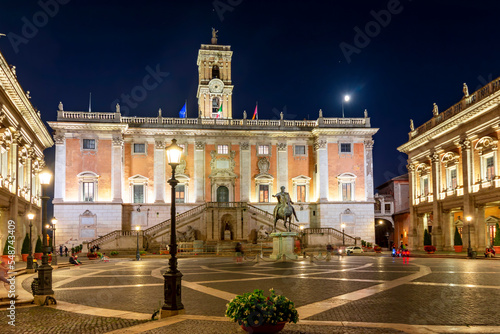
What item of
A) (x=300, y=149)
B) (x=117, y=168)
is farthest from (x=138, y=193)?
(x=300, y=149)

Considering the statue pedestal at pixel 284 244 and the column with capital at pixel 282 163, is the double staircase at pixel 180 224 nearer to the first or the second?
the column with capital at pixel 282 163

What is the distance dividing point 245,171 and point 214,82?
1485 centimetres

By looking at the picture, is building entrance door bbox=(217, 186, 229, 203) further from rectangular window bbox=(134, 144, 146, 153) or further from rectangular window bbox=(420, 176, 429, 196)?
rectangular window bbox=(420, 176, 429, 196)

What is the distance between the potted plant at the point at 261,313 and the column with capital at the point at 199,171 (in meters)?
47.5

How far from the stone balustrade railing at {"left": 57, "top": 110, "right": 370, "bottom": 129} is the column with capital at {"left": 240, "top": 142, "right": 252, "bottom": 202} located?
2.92m

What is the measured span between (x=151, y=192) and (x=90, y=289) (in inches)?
1510

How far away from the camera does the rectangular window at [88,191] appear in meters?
53.4

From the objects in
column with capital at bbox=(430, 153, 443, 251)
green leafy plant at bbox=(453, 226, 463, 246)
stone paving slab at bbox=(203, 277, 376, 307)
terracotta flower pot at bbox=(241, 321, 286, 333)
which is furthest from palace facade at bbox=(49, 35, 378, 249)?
terracotta flower pot at bbox=(241, 321, 286, 333)

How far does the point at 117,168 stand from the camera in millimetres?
53750

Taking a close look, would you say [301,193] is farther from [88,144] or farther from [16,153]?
[16,153]

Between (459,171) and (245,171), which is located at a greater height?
(245,171)

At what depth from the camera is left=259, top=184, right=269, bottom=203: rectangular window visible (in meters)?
57.4

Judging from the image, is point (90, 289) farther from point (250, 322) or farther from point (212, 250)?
point (212, 250)

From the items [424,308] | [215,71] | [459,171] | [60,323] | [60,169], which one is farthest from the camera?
[215,71]
